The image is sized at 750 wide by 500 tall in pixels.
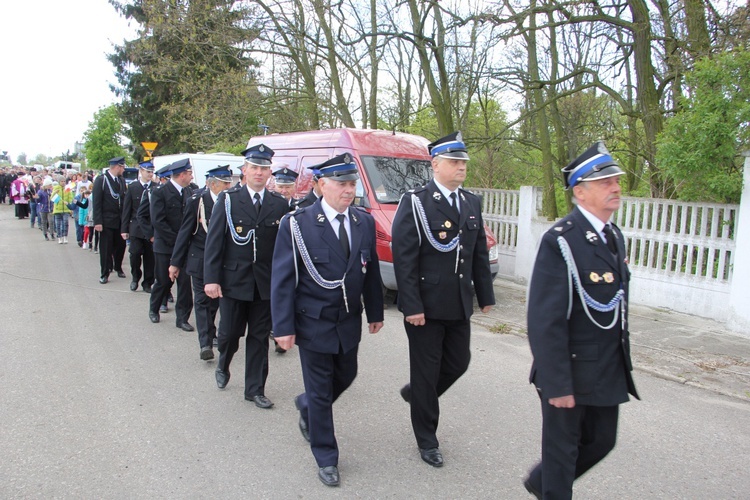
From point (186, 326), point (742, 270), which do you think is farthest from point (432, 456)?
point (742, 270)

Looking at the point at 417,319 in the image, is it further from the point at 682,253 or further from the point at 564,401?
the point at 682,253

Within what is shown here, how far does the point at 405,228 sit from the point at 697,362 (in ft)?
13.8

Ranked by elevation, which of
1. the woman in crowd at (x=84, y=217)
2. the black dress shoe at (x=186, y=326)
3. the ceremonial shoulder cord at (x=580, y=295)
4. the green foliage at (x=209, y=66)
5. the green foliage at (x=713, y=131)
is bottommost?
the black dress shoe at (x=186, y=326)

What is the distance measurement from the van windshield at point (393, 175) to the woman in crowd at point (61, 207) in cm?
1028

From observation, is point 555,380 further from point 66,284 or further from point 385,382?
point 66,284

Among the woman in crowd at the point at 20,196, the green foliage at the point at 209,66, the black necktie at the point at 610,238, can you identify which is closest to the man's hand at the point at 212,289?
the black necktie at the point at 610,238

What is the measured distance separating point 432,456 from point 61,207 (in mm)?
14746

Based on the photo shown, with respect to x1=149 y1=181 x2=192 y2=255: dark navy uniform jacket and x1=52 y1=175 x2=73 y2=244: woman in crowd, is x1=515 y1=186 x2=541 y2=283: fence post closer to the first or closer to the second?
x1=149 y1=181 x2=192 y2=255: dark navy uniform jacket

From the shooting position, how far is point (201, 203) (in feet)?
21.5

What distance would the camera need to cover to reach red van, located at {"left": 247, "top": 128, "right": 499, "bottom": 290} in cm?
840

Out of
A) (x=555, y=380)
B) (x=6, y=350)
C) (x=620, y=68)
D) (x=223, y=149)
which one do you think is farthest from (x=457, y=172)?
(x=223, y=149)

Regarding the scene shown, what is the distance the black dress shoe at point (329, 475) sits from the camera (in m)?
3.70

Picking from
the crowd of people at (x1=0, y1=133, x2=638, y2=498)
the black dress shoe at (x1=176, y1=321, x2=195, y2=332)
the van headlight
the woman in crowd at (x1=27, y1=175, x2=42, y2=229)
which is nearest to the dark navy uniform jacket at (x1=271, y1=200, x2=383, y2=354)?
the crowd of people at (x1=0, y1=133, x2=638, y2=498)

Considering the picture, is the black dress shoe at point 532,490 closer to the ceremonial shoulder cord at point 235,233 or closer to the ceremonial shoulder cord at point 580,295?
the ceremonial shoulder cord at point 580,295
